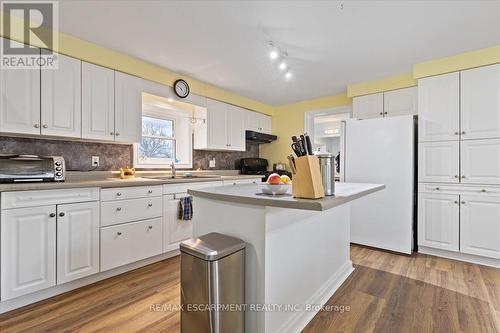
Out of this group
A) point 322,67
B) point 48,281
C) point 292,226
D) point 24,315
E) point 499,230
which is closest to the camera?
point 292,226

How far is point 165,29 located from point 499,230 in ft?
12.5

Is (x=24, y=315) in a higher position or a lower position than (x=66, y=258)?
lower

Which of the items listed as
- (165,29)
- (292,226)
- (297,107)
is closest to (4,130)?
(165,29)

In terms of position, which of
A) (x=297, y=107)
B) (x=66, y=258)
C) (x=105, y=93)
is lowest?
(x=66, y=258)

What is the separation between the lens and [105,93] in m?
2.47

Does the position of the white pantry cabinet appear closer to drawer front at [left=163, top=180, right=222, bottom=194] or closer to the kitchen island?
drawer front at [left=163, top=180, right=222, bottom=194]

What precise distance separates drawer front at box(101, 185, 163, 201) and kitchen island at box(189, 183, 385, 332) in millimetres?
1064

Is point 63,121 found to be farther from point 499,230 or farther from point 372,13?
point 499,230

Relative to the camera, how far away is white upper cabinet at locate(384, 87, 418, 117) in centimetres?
317

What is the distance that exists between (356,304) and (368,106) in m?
2.73

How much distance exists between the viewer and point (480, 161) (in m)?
2.56

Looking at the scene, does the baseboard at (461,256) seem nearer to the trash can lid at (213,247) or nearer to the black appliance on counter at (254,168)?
the black appliance on counter at (254,168)

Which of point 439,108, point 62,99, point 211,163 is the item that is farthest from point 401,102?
point 62,99

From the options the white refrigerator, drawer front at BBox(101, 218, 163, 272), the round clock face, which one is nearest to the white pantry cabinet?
the round clock face
